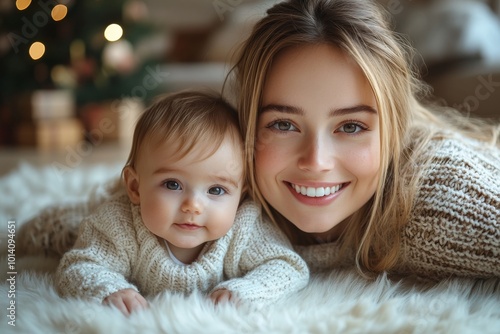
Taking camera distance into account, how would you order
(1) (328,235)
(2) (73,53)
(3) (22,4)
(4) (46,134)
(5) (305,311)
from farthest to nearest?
(4) (46,134) → (2) (73,53) → (3) (22,4) → (1) (328,235) → (5) (305,311)

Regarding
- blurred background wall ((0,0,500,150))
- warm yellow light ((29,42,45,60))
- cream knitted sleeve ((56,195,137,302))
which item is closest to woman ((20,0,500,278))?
cream knitted sleeve ((56,195,137,302))

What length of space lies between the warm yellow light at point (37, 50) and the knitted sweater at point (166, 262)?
2031mm

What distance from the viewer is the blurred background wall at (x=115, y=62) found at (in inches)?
108

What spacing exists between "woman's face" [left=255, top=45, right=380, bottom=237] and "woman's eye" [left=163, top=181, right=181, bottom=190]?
17 centimetres

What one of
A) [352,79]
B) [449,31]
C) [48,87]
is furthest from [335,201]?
[48,87]

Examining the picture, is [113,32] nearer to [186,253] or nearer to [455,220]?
[186,253]

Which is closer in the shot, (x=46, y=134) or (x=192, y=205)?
(x=192, y=205)

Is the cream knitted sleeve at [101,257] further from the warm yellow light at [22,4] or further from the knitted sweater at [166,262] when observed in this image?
the warm yellow light at [22,4]

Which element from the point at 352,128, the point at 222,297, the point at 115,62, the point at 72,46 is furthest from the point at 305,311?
the point at 115,62

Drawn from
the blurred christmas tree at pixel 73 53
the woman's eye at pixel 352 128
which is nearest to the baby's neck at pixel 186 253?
the woman's eye at pixel 352 128

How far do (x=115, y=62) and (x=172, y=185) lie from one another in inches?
95.3

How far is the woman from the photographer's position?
1.04 metres

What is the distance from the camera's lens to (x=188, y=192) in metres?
1.02

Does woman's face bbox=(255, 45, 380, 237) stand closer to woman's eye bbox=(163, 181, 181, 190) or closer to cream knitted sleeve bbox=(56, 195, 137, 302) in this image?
woman's eye bbox=(163, 181, 181, 190)
